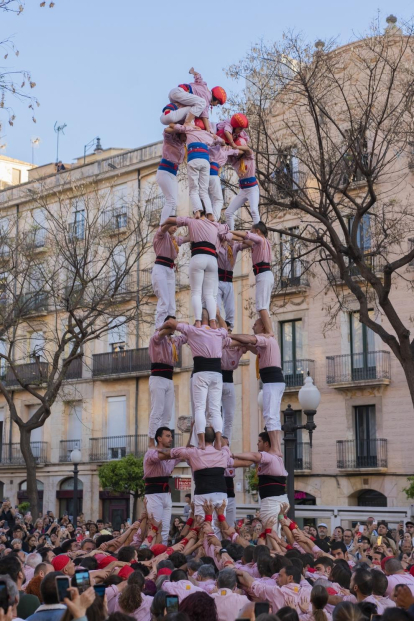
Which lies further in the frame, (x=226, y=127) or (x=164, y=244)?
(x=226, y=127)

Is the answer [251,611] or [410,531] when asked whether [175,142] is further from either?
[251,611]

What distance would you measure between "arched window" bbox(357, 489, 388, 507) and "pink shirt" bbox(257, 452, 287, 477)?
1743 cm

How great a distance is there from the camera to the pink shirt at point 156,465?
49.3 ft

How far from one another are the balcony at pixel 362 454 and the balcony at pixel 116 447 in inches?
302

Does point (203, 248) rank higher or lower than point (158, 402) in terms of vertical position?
higher

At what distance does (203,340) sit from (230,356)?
1.59 meters

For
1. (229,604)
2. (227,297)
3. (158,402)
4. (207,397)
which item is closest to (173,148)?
(227,297)

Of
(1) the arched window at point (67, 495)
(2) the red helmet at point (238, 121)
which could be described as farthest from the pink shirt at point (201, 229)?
(1) the arched window at point (67, 495)

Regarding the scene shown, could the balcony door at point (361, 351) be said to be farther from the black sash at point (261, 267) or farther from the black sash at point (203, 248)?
the black sash at point (203, 248)

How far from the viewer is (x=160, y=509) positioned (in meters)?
15.1

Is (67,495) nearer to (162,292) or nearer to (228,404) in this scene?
(228,404)

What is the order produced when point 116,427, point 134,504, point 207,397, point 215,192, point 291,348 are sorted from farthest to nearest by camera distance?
point 116,427
point 134,504
point 291,348
point 215,192
point 207,397

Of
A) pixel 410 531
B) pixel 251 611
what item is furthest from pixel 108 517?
pixel 251 611

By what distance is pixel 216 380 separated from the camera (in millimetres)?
14312
